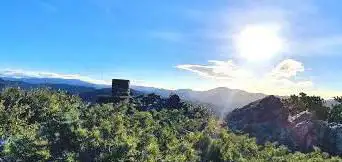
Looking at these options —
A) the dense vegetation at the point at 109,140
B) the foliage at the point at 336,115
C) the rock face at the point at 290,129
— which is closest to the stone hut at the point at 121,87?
the dense vegetation at the point at 109,140

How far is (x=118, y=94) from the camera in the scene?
130625 millimetres

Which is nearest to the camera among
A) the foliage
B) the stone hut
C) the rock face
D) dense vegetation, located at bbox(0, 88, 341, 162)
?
dense vegetation, located at bbox(0, 88, 341, 162)

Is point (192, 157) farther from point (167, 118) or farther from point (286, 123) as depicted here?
point (286, 123)

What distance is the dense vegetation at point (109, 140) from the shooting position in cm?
4909

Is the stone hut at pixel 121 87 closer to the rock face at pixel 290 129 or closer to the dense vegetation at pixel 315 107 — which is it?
the rock face at pixel 290 129

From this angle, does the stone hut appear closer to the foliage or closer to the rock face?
the rock face

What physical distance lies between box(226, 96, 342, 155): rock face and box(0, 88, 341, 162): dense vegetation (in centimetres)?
995

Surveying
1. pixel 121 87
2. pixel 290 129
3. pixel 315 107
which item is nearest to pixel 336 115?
pixel 315 107

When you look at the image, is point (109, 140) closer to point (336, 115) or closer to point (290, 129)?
point (290, 129)

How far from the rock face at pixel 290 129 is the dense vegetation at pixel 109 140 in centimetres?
995

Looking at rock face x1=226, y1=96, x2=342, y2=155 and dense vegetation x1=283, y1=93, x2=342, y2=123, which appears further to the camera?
dense vegetation x1=283, y1=93, x2=342, y2=123

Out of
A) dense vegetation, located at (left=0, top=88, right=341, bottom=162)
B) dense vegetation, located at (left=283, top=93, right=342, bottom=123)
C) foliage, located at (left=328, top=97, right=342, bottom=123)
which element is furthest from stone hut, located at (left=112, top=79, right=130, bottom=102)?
foliage, located at (left=328, top=97, right=342, bottom=123)

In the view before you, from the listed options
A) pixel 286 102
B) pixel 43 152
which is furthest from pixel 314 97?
pixel 43 152

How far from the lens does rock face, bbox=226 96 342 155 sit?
292 ft
